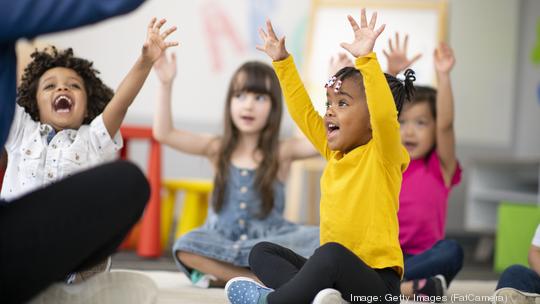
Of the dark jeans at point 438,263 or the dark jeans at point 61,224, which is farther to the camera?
the dark jeans at point 438,263

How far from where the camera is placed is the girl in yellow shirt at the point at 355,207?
4.58ft

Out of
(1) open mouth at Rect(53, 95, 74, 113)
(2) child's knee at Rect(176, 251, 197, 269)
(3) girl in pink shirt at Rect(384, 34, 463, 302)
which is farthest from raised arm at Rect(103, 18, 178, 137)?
(3) girl in pink shirt at Rect(384, 34, 463, 302)

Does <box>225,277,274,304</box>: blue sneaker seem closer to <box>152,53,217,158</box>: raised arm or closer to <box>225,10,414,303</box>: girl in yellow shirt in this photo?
<box>225,10,414,303</box>: girl in yellow shirt

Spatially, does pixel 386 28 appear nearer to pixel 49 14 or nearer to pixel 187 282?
pixel 187 282

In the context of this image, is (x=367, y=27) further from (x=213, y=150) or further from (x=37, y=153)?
(x=213, y=150)

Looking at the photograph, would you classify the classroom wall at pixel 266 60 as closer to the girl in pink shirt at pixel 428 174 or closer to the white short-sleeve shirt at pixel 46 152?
the girl in pink shirt at pixel 428 174

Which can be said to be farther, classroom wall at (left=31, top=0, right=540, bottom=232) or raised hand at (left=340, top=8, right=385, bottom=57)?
classroom wall at (left=31, top=0, right=540, bottom=232)

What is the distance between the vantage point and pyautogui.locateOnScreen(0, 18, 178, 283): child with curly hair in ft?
5.45

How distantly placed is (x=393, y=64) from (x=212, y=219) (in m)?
0.71

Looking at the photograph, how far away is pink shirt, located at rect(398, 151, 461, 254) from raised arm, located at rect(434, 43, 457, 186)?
0.19 ft

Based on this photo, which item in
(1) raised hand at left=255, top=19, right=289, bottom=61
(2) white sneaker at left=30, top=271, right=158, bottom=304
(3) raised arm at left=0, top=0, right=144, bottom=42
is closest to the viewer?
(3) raised arm at left=0, top=0, right=144, bottom=42

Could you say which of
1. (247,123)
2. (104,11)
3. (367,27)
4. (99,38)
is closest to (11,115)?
(104,11)

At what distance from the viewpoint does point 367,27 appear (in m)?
1.45

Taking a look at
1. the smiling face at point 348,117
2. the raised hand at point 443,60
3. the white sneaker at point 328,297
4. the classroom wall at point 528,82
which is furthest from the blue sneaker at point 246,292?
the classroom wall at point 528,82
